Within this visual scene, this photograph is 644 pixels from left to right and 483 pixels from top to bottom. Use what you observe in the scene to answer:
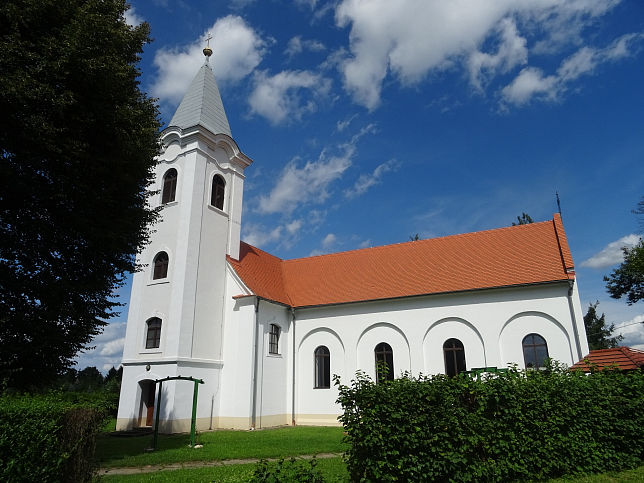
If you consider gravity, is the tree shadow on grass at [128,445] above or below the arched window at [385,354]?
below

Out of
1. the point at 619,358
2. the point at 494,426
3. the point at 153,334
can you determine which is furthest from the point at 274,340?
the point at 494,426

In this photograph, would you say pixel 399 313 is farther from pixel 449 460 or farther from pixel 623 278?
pixel 623 278

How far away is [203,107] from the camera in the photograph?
22531 millimetres

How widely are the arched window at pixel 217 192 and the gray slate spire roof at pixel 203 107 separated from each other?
7.88 feet

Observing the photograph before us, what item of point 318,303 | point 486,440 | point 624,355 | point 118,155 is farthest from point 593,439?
point 318,303

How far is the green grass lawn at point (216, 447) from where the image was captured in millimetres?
11445

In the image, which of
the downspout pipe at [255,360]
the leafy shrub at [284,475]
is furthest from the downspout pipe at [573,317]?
the leafy shrub at [284,475]

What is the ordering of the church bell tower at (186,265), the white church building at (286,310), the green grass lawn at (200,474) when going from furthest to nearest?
the church bell tower at (186,265) < the white church building at (286,310) < the green grass lawn at (200,474)

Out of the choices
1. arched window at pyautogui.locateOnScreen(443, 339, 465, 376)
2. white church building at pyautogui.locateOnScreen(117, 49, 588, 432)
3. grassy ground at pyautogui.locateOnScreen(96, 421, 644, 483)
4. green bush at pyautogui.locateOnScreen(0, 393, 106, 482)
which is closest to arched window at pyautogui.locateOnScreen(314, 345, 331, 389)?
white church building at pyautogui.locateOnScreen(117, 49, 588, 432)

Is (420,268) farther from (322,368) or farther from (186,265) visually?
(186,265)

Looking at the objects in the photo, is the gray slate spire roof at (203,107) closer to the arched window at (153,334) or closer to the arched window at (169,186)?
the arched window at (169,186)

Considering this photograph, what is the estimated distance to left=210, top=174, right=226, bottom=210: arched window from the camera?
2208 cm

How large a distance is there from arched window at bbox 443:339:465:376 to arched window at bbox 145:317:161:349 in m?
12.6

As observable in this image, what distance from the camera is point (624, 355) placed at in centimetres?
1115
